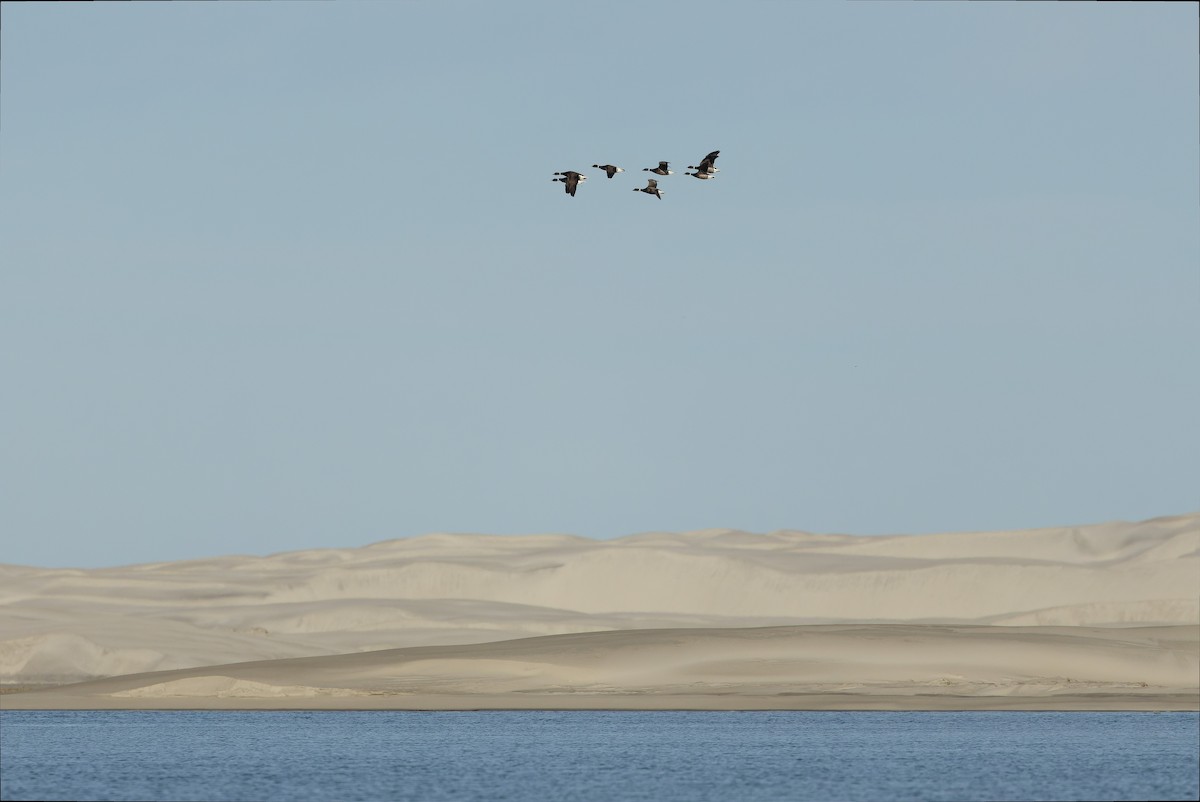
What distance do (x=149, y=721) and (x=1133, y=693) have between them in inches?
1373

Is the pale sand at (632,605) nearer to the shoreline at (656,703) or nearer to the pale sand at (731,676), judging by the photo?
the pale sand at (731,676)

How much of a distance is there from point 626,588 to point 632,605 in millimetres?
3071

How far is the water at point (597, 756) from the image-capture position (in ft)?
178

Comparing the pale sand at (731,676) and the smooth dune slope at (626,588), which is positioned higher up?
the smooth dune slope at (626,588)

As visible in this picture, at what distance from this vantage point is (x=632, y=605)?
163m

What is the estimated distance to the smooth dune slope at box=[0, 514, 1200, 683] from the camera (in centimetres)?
12694

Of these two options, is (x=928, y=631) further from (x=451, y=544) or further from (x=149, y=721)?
(x=451, y=544)

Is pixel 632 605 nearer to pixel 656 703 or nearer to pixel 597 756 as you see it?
pixel 656 703

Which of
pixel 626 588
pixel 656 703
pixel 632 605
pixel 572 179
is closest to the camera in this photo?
pixel 572 179

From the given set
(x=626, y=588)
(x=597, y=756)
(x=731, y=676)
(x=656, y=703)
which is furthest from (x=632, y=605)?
(x=597, y=756)

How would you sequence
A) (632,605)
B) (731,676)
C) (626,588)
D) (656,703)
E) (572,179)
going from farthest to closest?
1. (626,588)
2. (632,605)
3. (731,676)
4. (656,703)
5. (572,179)

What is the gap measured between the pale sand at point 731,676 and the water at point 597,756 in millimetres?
3240

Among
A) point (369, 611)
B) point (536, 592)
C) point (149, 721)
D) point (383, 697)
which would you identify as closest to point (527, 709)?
point (383, 697)

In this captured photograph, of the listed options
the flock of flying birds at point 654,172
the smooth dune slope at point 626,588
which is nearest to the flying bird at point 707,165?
the flock of flying birds at point 654,172
